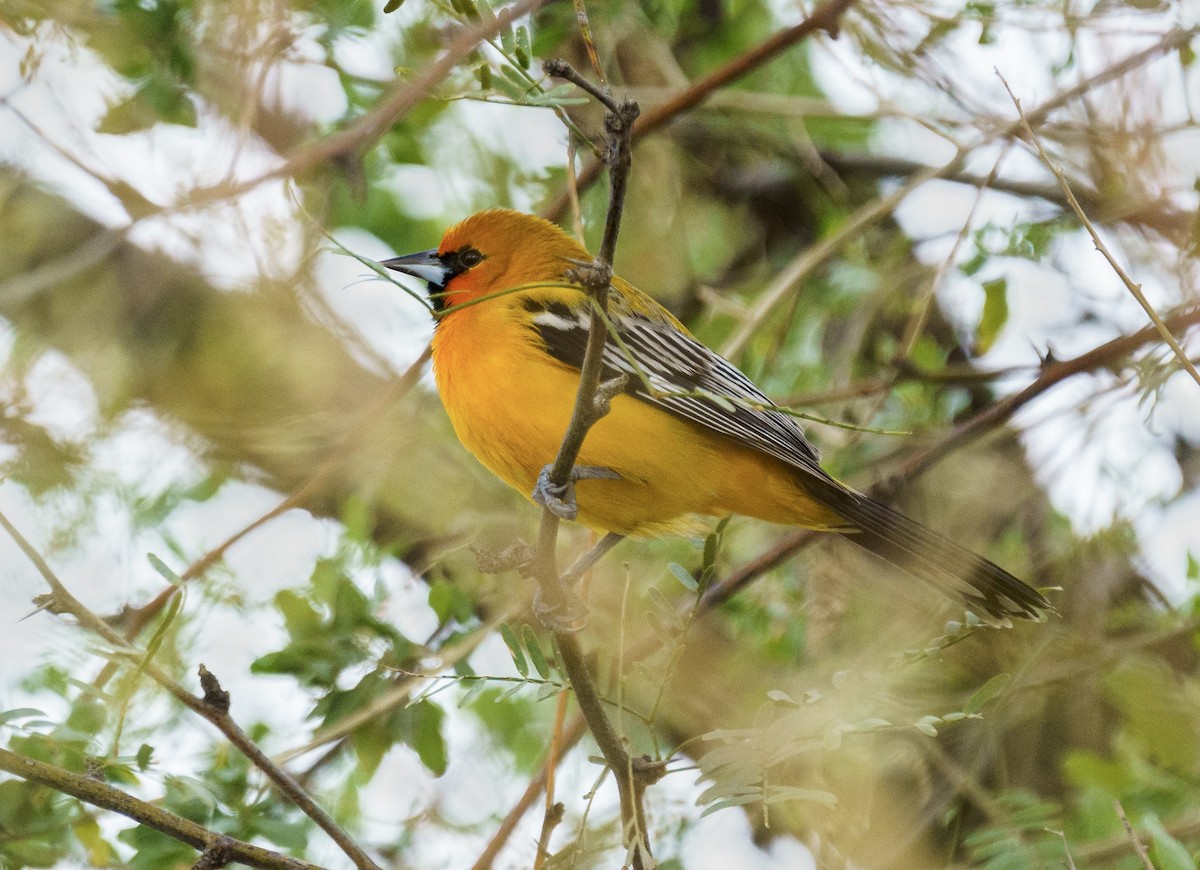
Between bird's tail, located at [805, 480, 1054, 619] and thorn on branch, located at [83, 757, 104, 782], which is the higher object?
bird's tail, located at [805, 480, 1054, 619]

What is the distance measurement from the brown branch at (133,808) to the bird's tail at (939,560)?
70.0 inches

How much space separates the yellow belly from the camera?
3080 millimetres

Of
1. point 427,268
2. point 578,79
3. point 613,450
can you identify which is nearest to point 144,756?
point 613,450

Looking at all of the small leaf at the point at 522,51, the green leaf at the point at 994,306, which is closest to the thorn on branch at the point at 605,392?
the small leaf at the point at 522,51

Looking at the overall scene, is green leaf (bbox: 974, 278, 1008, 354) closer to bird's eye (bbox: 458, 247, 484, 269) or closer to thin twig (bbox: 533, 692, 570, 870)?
bird's eye (bbox: 458, 247, 484, 269)

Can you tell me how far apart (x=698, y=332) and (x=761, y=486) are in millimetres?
1557

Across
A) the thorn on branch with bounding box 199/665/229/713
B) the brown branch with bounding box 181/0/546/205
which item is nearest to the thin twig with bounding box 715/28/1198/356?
the brown branch with bounding box 181/0/546/205

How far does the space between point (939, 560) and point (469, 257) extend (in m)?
1.65

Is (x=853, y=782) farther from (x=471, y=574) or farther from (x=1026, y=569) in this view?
(x=471, y=574)

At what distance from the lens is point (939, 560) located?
11.0ft

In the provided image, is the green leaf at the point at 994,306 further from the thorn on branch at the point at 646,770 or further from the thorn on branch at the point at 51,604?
the thorn on branch at the point at 51,604

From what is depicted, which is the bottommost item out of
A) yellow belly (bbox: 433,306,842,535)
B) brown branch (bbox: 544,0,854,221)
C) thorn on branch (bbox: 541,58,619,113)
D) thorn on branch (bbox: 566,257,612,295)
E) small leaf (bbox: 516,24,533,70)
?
thorn on branch (bbox: 566,257,612,295)

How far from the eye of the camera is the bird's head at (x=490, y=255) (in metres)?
3.69

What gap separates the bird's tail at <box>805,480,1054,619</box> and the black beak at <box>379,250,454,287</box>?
1.33 meters
